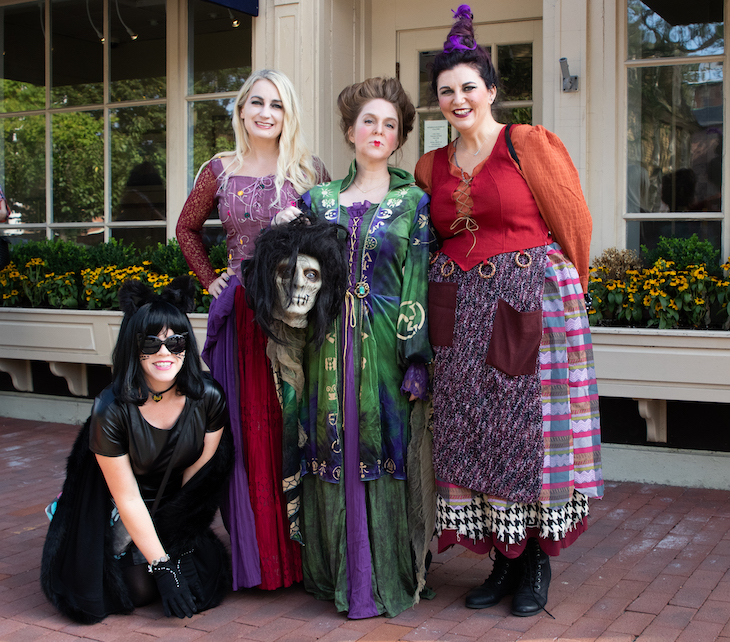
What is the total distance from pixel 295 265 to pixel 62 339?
373cm

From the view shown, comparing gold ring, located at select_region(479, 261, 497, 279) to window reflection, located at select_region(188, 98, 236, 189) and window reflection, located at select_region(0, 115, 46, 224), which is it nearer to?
window reflection, located at select_region(188, 98, 236, 189)

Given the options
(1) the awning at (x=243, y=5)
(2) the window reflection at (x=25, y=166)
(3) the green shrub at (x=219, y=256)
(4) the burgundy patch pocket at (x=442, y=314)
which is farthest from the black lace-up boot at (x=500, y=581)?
(2) the window reflection at (x=25, y=166)

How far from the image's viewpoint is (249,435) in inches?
116

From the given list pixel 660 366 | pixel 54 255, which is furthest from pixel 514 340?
pixel 54 255

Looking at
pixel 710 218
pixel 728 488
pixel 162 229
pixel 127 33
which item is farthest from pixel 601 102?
pixel 127 33

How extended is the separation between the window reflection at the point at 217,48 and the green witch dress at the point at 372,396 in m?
3.36

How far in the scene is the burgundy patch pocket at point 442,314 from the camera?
8.93 ft

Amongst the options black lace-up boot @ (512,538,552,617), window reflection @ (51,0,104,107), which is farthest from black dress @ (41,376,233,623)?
window reflection @ (51,0,104,107)

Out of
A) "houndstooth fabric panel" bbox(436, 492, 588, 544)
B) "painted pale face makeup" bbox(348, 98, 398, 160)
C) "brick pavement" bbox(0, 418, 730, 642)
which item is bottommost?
"brick pavement" bbox(0, 418, 730, 642)

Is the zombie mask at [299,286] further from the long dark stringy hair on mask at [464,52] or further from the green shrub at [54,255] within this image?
the green shrub at [54,255]

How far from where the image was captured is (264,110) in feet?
9.86

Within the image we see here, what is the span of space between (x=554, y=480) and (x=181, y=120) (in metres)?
4.44

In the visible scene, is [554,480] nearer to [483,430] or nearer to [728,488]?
[483,430]

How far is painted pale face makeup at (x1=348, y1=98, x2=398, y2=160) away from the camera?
2.79 m
